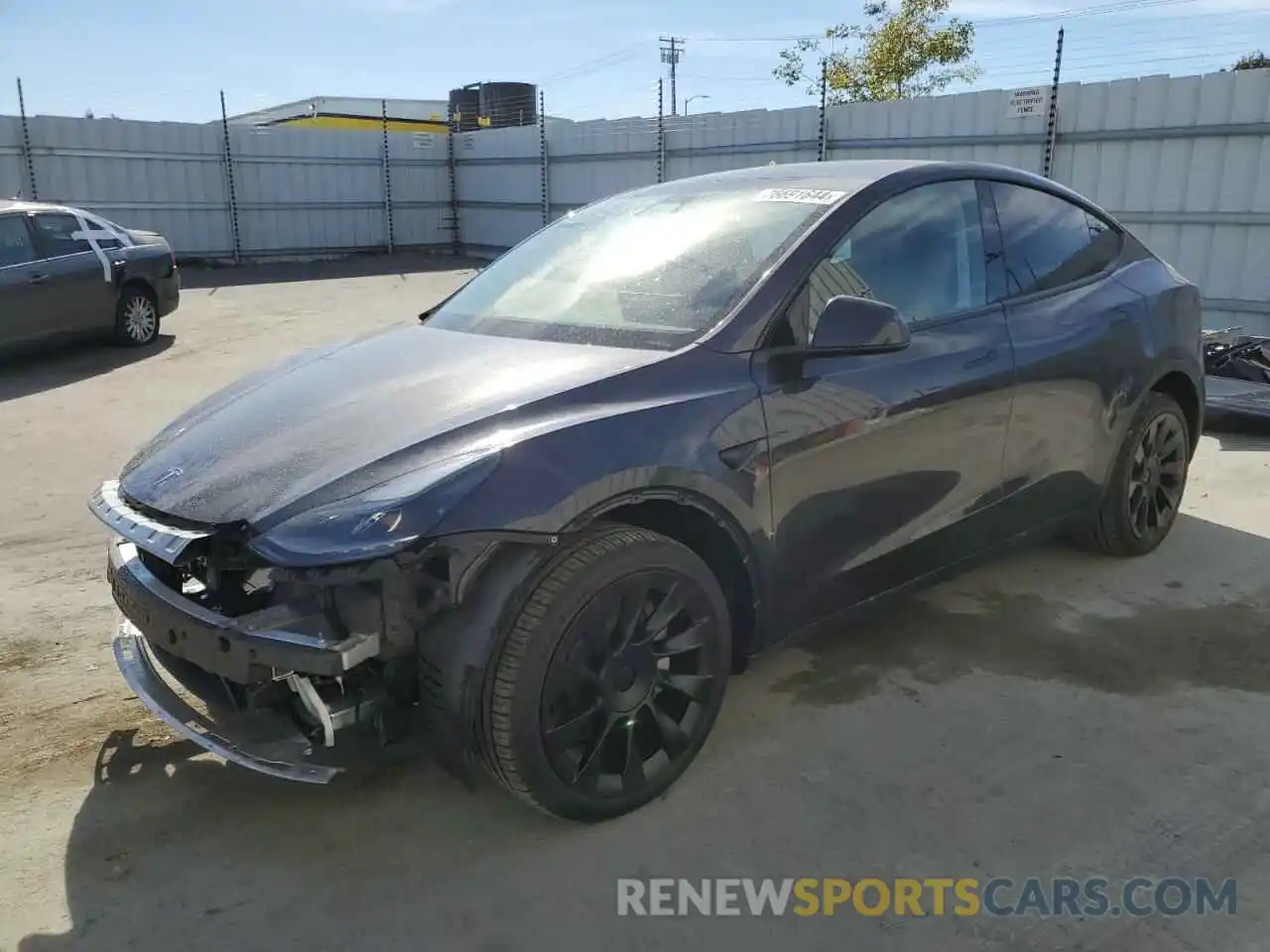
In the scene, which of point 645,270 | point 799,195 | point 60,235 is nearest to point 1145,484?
point 799,195

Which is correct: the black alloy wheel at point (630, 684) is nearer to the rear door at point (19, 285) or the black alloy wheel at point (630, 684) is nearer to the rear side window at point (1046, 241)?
the rear side window at point (1046, 241)

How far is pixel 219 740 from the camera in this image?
2428 millimetres

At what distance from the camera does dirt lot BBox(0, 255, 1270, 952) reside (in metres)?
2.37

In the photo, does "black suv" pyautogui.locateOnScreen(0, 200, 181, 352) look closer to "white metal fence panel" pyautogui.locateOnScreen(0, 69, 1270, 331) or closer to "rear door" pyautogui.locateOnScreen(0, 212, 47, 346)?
"rear door" pyautogui.locateOnScreen(0, 212, 47, 346)

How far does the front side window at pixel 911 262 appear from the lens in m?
3.08

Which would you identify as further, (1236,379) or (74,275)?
(74,275)

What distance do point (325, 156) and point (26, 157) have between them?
5061 mm

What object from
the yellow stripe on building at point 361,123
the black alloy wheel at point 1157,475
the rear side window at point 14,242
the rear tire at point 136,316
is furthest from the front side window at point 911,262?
the yellow stripe on building at point 361,123

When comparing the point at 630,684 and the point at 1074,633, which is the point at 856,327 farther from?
the point at 1074,633

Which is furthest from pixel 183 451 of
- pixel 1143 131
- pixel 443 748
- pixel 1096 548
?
pixel 1143 131

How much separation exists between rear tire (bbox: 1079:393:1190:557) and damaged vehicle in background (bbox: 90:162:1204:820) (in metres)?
0.32

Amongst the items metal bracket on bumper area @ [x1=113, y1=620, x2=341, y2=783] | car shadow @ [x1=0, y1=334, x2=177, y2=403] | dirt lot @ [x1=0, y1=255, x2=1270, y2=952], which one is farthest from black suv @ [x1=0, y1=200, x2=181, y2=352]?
metal bracket on bumper area @ [x1=113, y1=620, x2=341, y2=783]

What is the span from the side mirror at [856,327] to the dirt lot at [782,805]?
3.86ft

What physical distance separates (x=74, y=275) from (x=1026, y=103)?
31.7ft
